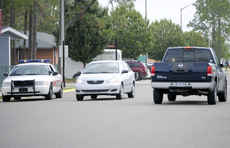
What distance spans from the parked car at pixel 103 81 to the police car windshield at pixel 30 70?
86.1 inches

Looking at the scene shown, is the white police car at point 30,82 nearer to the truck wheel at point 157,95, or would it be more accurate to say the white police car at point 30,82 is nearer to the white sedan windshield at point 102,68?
the white sedan windshield at point 102,68

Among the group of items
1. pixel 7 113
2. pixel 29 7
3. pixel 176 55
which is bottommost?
pixel 7 113

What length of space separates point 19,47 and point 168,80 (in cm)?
3763

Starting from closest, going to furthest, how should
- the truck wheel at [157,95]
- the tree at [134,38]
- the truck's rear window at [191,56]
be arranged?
the truck wheel at [157,95], the truck's rear window at [191,56], the tree at [134,38]

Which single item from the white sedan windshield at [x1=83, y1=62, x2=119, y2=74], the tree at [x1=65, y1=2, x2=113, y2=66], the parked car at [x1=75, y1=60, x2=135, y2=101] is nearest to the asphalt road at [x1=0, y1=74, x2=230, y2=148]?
the parked car at [x1=75, y1=60, x2=135, y2=101]

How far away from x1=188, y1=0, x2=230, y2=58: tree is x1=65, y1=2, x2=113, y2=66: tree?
162 feet

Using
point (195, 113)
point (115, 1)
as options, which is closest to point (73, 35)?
point (115, 1)

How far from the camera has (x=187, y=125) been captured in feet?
34.6

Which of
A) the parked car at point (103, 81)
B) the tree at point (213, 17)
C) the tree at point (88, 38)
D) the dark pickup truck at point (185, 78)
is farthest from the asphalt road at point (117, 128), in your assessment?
the tree at point (213, 17)

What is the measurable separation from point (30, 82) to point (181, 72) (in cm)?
688

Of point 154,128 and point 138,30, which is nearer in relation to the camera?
point 154,128

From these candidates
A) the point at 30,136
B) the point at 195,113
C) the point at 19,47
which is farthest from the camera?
the point at 19,47

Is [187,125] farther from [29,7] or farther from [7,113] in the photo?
[29,7]

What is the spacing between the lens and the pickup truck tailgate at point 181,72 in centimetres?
1536
